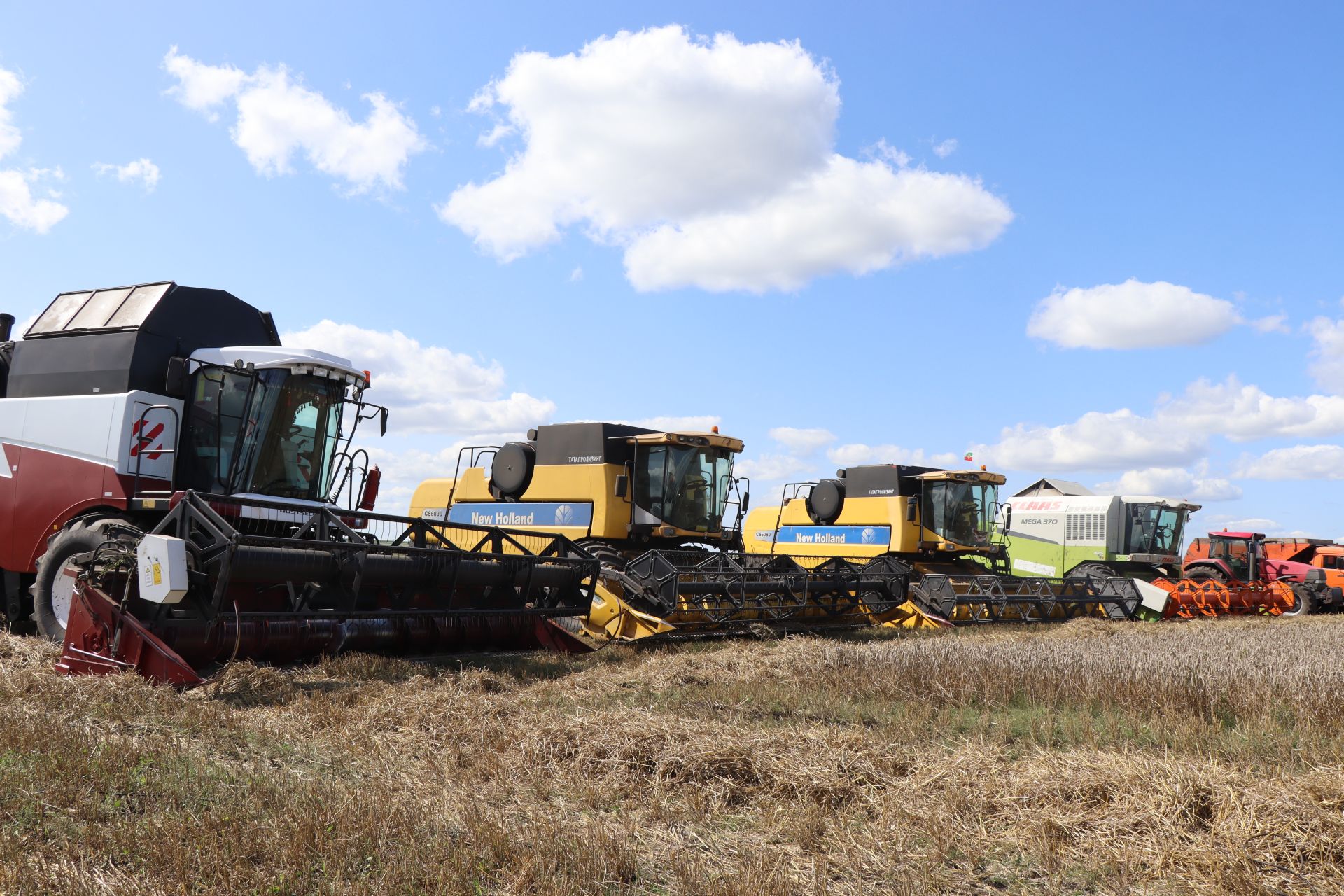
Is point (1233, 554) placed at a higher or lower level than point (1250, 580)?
higher

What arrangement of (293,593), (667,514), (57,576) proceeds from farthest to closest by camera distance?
1. (667,514)
2. (57,576)
3. (293,593)

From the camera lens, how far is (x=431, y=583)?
332 inches

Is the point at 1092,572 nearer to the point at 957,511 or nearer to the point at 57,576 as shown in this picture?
the point at 957,511

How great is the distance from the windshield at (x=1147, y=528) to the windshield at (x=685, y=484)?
1319cm

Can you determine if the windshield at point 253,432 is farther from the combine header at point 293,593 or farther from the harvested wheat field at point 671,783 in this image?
the harvested wheat field at point 671,783

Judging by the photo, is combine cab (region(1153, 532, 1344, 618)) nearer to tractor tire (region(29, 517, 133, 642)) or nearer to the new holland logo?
the new holland logo

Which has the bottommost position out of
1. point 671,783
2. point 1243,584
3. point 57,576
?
point 671,783

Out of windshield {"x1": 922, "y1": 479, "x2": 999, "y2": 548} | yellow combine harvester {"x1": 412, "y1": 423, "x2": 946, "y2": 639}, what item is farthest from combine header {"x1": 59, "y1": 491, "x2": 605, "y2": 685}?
windshield {"x1": 922, "y1": 479, "x2": 999, "y2": 548}

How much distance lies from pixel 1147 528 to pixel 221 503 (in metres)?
21.0

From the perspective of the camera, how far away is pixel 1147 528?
23.2 metres

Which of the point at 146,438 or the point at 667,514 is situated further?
the point at 667,514

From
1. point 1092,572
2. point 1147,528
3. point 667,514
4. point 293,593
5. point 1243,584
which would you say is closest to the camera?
point 293,593

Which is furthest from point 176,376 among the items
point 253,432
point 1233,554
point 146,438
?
point 1233,554

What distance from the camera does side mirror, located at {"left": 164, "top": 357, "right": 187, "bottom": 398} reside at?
30.4 feet
